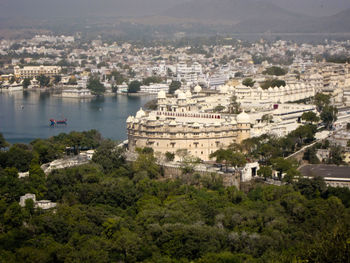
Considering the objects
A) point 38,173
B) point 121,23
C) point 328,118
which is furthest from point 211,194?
point 121,23

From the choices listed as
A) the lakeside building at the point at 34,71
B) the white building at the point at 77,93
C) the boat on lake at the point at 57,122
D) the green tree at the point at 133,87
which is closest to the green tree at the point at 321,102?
the boat on lake at the point at 57,122

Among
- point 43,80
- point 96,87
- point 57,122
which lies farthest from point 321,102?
point 43,80

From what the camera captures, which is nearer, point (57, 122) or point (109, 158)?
point (109, 158)

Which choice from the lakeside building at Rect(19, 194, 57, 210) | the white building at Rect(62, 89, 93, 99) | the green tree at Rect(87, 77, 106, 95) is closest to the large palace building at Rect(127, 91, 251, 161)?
the lakeside building at Rect(19, 194, 57, 210)

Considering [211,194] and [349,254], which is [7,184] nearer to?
[211,194]

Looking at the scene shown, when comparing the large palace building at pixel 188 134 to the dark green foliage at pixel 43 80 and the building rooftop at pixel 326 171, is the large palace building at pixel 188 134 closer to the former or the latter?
the building rooftop at pixel 326 171

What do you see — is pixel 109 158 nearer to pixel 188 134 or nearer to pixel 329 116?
pixel 188 134

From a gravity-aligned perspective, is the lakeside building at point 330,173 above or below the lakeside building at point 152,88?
above
